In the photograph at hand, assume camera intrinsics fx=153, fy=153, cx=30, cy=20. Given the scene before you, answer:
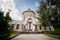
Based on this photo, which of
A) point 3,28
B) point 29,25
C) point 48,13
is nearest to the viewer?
point 3,28

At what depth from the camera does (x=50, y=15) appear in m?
32.1

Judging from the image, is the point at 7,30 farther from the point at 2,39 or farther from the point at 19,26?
the point at 19,26

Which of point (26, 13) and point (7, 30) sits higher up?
point (26, 13)

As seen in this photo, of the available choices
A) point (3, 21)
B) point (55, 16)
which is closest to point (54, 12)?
point (55, 16)

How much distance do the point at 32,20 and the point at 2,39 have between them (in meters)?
40.3

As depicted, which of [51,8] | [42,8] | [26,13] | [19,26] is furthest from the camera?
[26,13]

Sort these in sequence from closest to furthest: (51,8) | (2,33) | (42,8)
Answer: (2,33)
(51,8)
(42,8)

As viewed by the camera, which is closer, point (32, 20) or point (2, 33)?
point (2, 33)

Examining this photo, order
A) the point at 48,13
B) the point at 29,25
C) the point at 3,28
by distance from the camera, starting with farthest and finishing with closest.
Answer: the point at 29,25, the point at 48,13, the point at 3,28

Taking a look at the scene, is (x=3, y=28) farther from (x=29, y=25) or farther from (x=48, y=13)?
(x=29, y=25)

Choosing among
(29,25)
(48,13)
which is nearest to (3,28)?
(48,13)

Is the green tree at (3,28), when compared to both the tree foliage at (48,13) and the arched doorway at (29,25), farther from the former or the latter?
the arched doorway at (29,25)

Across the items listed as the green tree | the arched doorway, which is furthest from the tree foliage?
the green tree

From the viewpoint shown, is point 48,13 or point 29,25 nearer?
point 48,13
